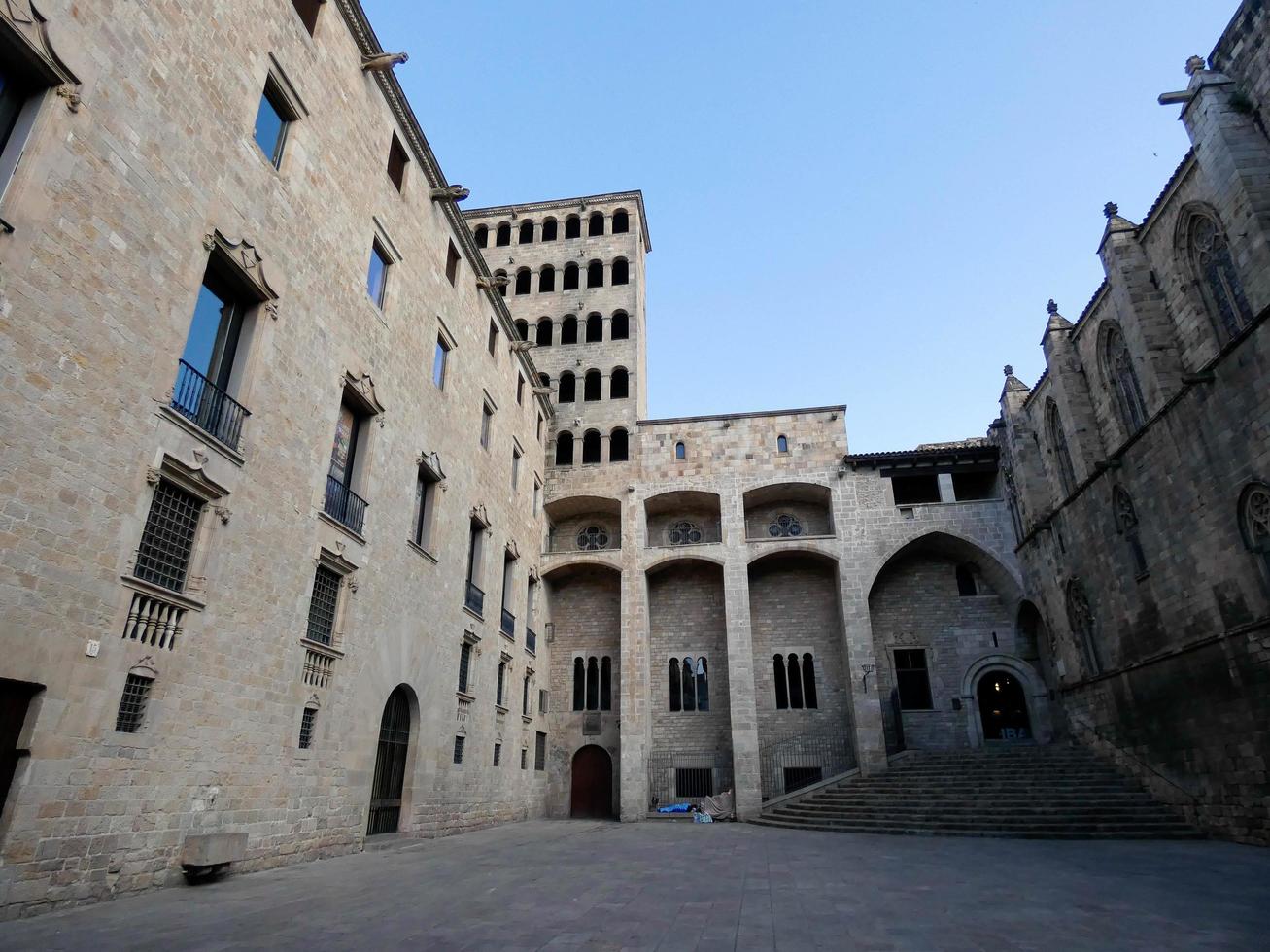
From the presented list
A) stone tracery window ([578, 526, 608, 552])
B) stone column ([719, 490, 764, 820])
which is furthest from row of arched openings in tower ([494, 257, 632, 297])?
stone column ([719, 490, 764, 820])

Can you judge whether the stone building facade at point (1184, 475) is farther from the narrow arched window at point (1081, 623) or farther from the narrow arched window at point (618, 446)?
the narrow arched window at point (618, 446)

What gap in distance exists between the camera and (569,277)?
31.6 metres

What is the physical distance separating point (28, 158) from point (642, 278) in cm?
2743

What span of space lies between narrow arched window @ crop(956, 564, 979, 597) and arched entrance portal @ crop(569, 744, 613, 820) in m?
14.0

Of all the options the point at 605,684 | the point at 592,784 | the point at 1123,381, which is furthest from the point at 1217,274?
the point at 592,784

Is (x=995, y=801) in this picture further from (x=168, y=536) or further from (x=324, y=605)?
(x=168, y=536)

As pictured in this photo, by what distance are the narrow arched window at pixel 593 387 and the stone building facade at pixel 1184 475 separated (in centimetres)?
1592

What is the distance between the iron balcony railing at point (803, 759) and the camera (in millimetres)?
23188

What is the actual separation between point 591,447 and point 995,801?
58.2 feet

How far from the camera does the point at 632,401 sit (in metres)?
28.0

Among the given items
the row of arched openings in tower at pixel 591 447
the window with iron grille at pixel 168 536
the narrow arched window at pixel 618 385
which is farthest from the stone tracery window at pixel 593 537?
the window with iron grille at pixel 168 536

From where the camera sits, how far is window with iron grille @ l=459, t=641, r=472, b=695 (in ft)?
56.6

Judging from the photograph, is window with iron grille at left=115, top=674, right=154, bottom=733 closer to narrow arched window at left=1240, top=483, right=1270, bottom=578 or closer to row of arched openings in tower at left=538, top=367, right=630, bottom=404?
narrow arched window at left=1240, top=483, right=1270, bottom=578

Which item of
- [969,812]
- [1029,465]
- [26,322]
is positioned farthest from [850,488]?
[26,322]
